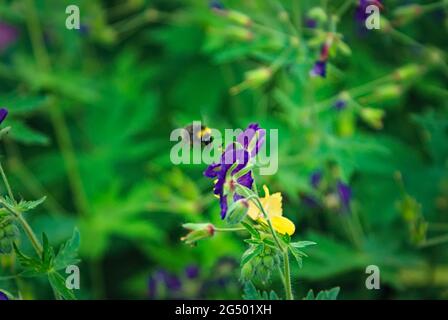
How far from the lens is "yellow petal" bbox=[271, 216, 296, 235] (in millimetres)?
1338

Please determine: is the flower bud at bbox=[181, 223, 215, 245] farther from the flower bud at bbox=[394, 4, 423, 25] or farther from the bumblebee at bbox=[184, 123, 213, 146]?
the flower bud at bbox=[394, 4, 423, 25]

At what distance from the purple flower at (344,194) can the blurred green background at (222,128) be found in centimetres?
3

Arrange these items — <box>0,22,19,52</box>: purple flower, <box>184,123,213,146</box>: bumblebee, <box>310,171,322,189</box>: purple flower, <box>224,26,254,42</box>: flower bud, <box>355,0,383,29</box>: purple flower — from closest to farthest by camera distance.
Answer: <box>184,123,213,146</box>: bumblebee, <box>355,0,383,29</box>: purple flower, <box>224,26,254,42</box>: flower bud, <box>310,171,322,189</box>: purple flower, <box>0,22,19,52</box>: purple flower

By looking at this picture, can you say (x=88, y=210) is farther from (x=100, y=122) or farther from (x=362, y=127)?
(x=362, y=127)

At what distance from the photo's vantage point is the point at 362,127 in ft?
9.32

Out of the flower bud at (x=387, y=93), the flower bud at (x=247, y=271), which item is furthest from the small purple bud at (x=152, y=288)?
the flower bud at (x=247, y=271)

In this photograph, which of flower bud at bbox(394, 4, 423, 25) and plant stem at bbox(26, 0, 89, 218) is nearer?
flower bud at bbox(394, 4, 423, 25)

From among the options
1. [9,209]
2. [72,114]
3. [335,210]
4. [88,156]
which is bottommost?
[9,209]

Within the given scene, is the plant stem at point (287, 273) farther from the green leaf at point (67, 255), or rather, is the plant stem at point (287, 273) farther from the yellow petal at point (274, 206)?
the green leaf at point (67, 255)

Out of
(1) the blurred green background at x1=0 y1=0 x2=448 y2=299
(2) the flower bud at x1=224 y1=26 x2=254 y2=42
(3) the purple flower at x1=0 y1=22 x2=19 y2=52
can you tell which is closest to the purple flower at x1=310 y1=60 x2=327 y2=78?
(1) the blurred green background at x1=0 y1=0 x2=448 y2=299

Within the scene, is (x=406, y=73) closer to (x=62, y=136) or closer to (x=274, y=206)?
(x=274, y=206)
